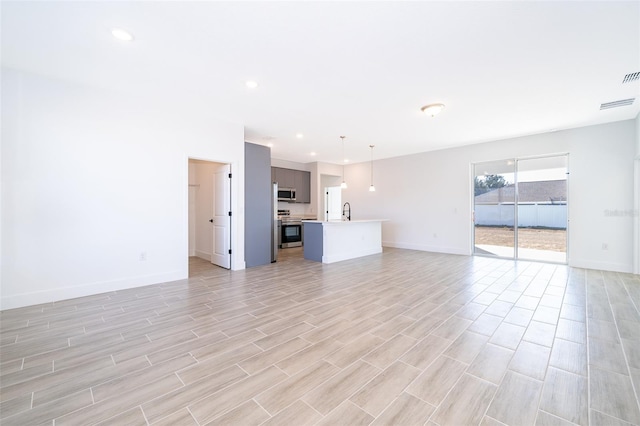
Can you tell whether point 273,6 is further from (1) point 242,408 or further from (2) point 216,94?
(1) point 242,408

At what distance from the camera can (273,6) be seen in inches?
82.4

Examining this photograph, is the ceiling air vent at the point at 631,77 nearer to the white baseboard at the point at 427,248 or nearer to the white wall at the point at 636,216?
the white wall at the point at 636,216

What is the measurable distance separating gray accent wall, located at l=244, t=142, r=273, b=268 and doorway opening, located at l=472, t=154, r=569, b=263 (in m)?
5.39

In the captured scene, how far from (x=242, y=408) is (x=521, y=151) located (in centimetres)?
735

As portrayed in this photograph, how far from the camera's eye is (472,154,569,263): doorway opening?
568 cm

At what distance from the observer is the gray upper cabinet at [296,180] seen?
27.4ft

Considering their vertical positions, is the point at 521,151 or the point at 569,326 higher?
the point at 521,151

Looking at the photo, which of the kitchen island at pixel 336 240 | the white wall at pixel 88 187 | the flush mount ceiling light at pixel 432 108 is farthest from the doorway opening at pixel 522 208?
the white wall at pixel 88 187

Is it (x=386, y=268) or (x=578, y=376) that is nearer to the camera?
(x=578, y=376)

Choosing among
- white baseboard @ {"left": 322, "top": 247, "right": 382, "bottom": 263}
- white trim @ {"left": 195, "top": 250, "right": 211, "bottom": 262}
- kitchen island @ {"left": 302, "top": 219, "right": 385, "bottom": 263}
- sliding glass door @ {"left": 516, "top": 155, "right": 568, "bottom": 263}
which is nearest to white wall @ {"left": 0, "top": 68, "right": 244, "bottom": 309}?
white trim @ {"left": 195, "top": 250, "right": 211, "bottom": 262}

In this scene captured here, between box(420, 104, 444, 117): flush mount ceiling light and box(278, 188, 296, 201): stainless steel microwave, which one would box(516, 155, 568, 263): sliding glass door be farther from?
box(278, 188, 296, 201): stainless steel microwave

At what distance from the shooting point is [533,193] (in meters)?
5.94

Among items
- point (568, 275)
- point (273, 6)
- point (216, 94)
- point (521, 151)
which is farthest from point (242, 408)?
point (521, 151)

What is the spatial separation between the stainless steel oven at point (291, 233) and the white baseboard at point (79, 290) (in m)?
4.01
